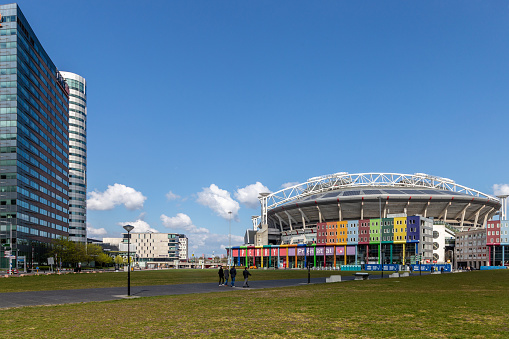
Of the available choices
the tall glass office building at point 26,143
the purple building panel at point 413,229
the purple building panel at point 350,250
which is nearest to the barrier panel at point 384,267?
the purple building panel at point 413,229

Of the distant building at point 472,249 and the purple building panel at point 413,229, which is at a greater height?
the purple building panel at point 413,229

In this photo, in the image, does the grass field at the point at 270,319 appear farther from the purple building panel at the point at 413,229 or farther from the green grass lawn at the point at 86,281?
the purple building panel at the point at 413,229

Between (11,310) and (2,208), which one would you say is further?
(2,208)

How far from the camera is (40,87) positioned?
151 metres

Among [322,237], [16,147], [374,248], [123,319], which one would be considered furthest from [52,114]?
[123,319]

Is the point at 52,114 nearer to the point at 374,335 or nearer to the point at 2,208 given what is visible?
the point at 2,208

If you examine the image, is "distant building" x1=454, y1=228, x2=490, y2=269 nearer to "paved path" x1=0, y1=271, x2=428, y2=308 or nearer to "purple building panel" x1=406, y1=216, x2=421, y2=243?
"purple building panel" x1=406, y1=216, x2=421, y2=243

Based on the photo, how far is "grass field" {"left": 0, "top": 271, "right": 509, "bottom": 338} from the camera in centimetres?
1580

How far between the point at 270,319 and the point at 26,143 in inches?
5303

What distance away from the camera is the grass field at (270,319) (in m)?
15.8

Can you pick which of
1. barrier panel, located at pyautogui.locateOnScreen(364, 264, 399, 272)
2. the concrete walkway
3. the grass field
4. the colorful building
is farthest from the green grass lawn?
the colorful building

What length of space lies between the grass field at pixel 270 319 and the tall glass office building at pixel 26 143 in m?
108

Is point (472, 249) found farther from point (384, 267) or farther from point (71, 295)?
point (71, 295)

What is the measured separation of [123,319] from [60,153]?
550ft
